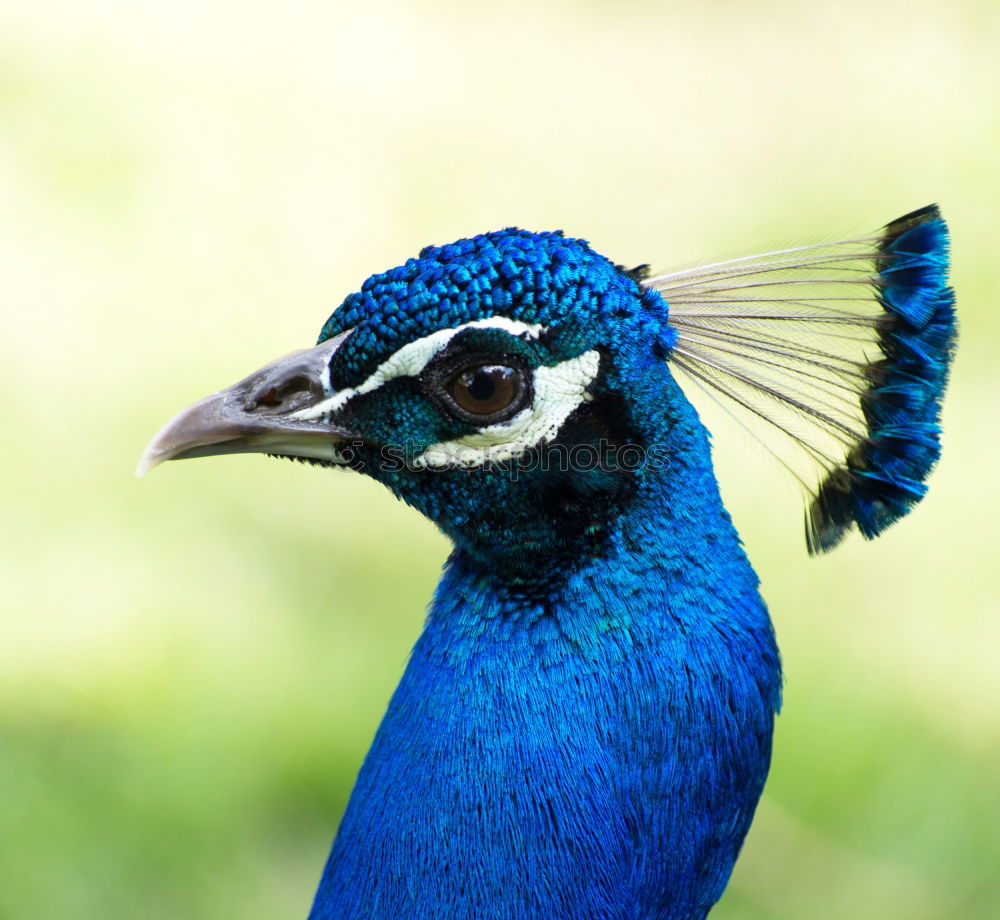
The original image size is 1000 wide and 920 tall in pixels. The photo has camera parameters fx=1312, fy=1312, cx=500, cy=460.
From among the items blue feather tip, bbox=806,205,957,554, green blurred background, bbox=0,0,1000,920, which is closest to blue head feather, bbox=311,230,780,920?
blue feather tip, bbox=806,205,957,554

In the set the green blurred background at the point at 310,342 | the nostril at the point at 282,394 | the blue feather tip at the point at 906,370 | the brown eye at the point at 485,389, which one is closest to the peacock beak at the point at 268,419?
the nostril at the point at 282,394

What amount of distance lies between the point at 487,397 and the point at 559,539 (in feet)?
0.59

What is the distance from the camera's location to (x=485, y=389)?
1.35 metres

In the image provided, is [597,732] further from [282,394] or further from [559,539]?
[282,394]

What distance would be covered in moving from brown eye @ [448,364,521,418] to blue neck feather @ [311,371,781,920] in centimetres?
16

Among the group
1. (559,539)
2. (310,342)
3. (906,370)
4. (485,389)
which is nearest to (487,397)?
(485,389)

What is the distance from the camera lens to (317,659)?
10.0ft

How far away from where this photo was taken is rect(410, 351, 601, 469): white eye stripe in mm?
1354

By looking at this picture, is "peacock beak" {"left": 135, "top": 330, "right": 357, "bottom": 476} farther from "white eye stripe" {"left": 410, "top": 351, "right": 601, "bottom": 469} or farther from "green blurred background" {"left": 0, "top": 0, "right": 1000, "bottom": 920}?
"green blurred background" {"left": 0, "top": 0, "right": 1000, "bottom": 920}

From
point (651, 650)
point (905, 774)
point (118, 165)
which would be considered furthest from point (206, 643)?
point (118, 165)

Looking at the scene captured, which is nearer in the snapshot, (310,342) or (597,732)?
(597,732)

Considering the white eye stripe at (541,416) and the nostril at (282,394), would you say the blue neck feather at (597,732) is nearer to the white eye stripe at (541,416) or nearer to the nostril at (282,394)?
the white eye stripe at (541,416)

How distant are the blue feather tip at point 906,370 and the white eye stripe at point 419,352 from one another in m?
0.42

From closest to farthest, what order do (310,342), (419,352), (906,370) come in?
(419,352) < (906,370) < (310,342)
